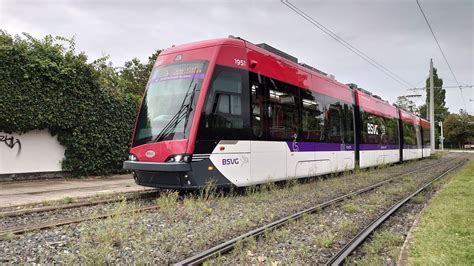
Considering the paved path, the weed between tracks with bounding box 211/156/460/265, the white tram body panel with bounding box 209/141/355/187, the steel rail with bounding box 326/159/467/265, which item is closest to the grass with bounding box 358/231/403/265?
the weed between tracks with bounding box 211/156/460/265

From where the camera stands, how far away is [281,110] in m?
10.8

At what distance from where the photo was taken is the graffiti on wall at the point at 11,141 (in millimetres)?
12526

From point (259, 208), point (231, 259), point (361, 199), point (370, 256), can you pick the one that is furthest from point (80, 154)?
point (370, 256)

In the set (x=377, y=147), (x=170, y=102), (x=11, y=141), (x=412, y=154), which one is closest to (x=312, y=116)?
(x=170, y=102)

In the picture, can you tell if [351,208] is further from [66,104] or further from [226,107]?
[66,104]

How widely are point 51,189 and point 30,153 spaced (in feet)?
10.1

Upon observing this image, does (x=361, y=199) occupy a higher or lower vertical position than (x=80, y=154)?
lower

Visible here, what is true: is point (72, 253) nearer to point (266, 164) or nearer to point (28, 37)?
point (266, 164)

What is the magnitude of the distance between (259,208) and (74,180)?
8.49 metres

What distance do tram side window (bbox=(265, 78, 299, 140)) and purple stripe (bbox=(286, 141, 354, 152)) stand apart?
0.98ft

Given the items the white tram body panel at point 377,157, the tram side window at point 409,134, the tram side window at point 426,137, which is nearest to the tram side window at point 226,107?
the white tram body panel at point 377,157

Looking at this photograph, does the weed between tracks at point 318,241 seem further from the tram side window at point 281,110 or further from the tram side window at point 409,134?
the tram side window at point 409,134

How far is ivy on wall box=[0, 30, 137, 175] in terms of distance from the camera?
484 inches

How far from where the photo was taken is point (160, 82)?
941 cm
